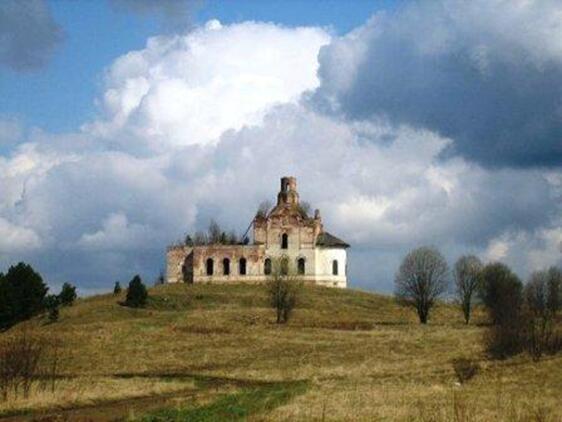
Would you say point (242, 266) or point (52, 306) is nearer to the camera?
point (52, 306)

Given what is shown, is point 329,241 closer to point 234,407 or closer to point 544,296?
point 544,296

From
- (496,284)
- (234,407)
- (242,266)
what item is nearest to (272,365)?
(234,407)

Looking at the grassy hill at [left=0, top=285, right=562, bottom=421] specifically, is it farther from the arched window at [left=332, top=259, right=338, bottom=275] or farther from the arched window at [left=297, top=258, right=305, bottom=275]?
the arched window at [left=332, top=259, right=338, bottom=275]

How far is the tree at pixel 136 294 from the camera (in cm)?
7506

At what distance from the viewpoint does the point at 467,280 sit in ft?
257

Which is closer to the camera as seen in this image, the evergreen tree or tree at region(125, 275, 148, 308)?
the evergreen tree

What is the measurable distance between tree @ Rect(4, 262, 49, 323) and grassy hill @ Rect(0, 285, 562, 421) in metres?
1.55

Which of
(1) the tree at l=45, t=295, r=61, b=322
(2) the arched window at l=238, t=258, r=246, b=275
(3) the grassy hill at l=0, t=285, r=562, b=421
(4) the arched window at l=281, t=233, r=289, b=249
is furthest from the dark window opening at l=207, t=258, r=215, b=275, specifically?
(1) the tree at l=45, t=295, r=61, b=322

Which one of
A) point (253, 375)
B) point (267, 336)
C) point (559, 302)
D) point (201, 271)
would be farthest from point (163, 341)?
point (201, 271)

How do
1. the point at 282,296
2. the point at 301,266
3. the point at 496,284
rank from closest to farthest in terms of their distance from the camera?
the point at 282,296 → the point at 496,284 → the point at 301,266

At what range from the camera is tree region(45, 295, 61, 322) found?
68812mm

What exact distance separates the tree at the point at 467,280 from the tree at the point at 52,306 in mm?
34826

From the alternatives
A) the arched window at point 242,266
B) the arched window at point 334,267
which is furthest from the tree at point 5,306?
the arched window at point 334,267

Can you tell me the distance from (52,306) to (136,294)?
23.9ft
